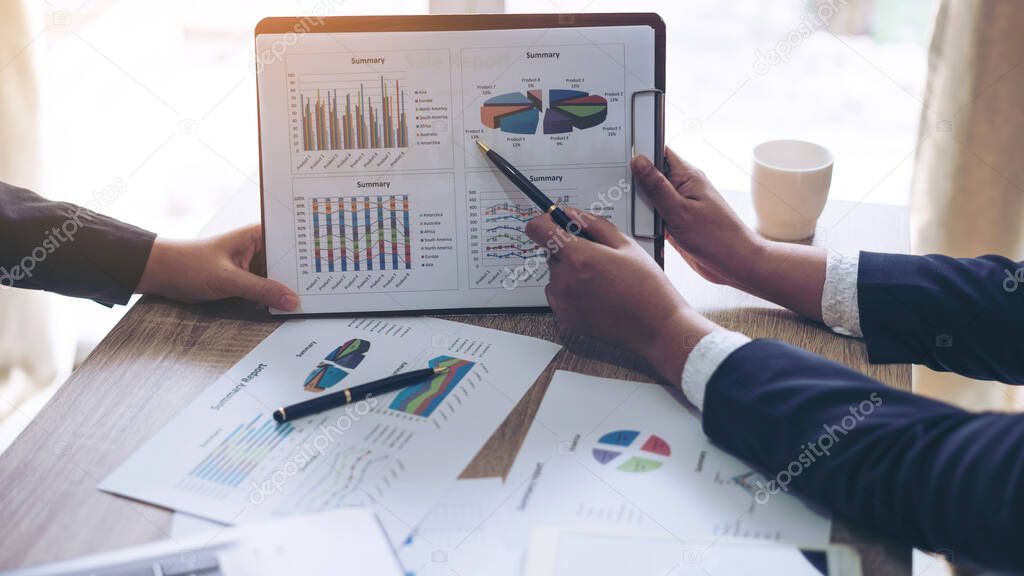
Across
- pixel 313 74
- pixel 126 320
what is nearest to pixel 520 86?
pixel 313 74

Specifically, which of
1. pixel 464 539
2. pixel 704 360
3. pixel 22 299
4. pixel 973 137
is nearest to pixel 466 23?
pixel 704 360

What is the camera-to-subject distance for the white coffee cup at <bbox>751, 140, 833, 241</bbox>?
1166 millimetres

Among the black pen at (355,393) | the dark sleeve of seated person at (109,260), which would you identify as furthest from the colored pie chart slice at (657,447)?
the dark sleeve of seated person at (109,260)

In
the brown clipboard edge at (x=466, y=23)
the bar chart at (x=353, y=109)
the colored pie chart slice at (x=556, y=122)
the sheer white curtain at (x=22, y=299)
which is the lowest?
the sheer white curtain at (x=22, y=299)

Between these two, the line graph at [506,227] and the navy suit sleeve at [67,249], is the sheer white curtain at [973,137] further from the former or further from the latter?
the navy suit sleeve at [67,249]

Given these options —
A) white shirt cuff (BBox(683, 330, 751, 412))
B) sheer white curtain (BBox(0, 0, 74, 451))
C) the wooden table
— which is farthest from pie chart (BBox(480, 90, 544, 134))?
sheer white curtain (BBox(0, 0, 74, 451))

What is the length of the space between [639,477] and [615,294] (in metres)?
0.22

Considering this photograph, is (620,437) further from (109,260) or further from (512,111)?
(109,260)

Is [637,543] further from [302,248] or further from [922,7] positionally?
[922,7]

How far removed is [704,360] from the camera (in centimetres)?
84

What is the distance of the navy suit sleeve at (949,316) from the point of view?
95 centimetres

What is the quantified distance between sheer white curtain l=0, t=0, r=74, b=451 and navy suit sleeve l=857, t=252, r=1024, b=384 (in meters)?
1.56

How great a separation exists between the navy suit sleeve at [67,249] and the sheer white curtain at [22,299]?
78 centimetres

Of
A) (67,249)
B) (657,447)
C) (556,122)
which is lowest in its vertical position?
(657,447)
